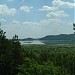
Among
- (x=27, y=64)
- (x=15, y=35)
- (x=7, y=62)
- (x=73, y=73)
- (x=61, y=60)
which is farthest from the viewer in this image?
(x=61, y=60)

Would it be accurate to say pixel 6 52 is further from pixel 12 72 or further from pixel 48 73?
pixel 48 73

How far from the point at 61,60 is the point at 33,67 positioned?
3193cm

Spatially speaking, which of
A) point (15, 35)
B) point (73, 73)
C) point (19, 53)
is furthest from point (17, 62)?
point (73, 73)

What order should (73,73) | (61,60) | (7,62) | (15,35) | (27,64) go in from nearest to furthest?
(27,64) < (7,62) < (15,35) < (73,73) < (61,60)

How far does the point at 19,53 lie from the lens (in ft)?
129

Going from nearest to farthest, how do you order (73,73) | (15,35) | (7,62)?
(7,62), (15,35), (73,73)

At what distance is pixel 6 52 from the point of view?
3731 centimetres

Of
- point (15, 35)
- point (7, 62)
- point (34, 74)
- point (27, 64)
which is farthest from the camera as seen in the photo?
point (15, 35)

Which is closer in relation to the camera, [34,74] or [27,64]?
[34,74]

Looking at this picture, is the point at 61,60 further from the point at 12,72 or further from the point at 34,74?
the point at 34,74

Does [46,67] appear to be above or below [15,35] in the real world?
below

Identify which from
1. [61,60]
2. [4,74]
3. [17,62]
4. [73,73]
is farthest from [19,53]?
[61,60]

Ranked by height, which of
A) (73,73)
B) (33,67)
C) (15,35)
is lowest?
(73,73)

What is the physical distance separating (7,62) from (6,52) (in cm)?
132
